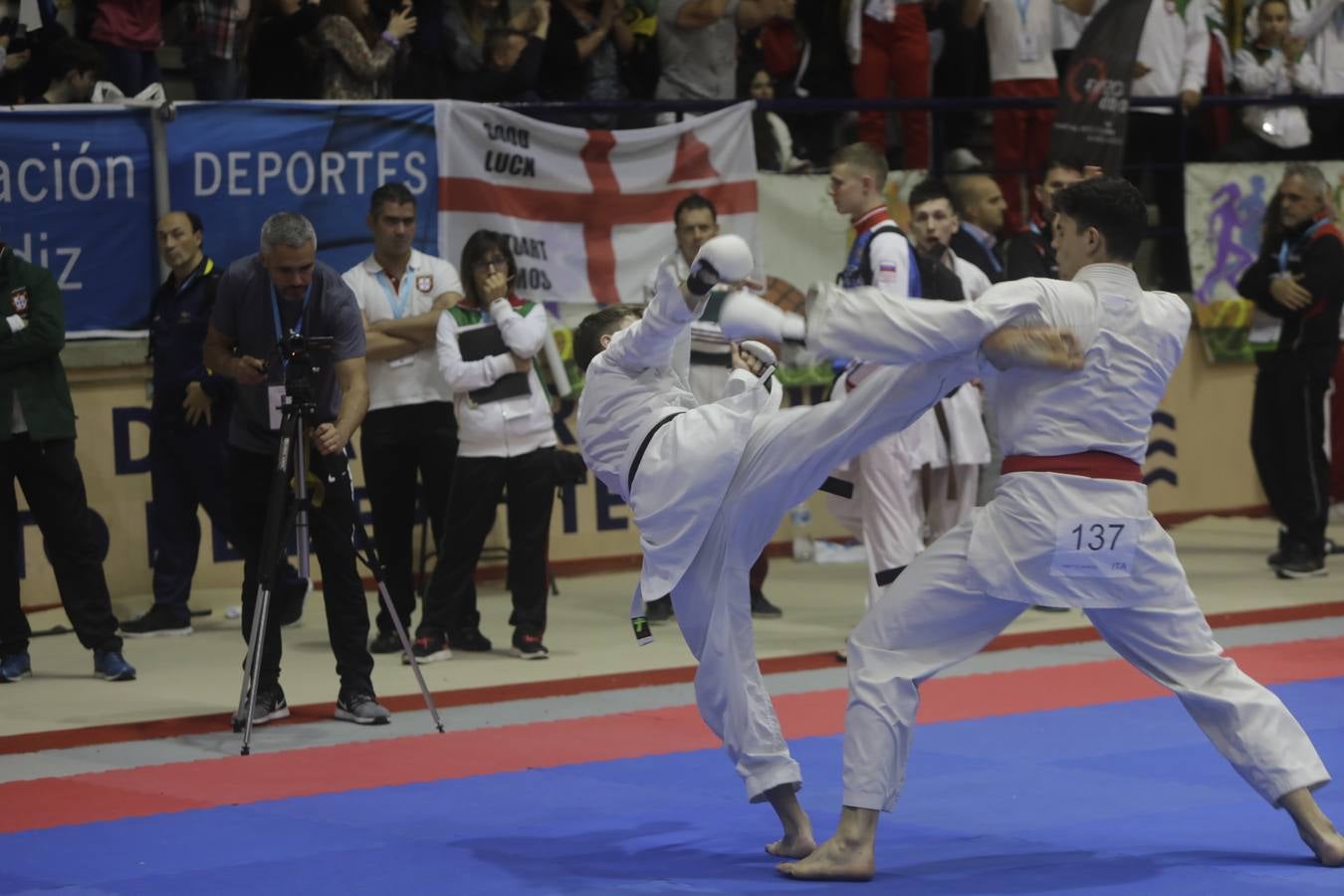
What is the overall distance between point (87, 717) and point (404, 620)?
1565 millimetres

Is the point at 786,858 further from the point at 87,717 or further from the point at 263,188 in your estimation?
the point at 263,188

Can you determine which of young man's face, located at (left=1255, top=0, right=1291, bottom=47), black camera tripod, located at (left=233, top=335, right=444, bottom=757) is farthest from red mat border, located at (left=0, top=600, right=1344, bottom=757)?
young man's face, located at (left=1255, top=0, right=1291, bottom=47)

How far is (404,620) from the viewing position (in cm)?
873

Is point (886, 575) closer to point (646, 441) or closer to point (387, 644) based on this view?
point (387, 644)

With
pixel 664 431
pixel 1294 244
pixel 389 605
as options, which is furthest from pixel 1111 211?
pixel 1294 244

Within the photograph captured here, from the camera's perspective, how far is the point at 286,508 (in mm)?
7316

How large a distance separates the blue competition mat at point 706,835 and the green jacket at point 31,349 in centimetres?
260

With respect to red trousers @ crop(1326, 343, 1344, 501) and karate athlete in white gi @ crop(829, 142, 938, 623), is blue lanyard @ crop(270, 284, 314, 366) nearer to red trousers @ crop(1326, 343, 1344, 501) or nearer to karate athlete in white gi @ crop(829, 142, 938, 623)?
karate athlete in white gi @ crop(829, 142, 938, 623)

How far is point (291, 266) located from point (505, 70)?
4.17 metres

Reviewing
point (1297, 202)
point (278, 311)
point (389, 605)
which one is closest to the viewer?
point (389, 605)

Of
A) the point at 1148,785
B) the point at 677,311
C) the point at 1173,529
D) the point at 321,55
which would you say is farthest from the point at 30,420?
the point at 1173,529

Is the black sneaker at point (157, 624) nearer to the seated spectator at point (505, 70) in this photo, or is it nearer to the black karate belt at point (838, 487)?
the seated spectator at point (505, 70)

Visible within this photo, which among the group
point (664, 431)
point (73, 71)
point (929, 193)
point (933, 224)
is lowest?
point (664, 431)

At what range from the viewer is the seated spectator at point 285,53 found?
10734 millimetres
